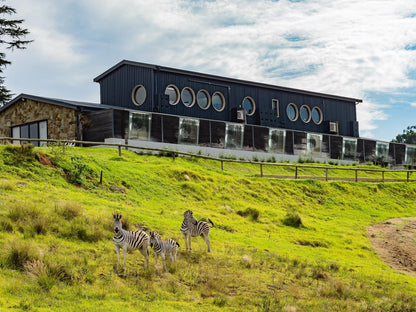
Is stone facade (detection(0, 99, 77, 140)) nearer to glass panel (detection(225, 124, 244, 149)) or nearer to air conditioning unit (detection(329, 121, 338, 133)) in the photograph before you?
glass panel (detection(225, 124, 244, 149))

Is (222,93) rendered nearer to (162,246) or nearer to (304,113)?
(304,113)

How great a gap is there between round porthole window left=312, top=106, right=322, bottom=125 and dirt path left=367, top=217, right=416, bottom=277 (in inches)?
1178

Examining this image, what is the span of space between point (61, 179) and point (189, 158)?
14.8 meters

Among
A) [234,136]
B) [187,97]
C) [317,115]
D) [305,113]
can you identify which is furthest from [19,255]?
[317,115]

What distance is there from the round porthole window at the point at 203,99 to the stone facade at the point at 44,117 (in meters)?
13.2

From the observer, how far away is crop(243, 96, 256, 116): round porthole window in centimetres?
5109

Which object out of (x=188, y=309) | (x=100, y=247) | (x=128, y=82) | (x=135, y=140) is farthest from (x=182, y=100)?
(x=188, y=309)

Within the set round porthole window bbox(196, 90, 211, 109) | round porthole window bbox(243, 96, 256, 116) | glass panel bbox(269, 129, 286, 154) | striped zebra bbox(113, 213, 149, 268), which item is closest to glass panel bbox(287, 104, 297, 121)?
round porthole window bbox(243, 96, 256, 116)

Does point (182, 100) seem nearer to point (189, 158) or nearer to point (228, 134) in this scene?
point (228, 134)

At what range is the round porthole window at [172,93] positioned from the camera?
146 ft

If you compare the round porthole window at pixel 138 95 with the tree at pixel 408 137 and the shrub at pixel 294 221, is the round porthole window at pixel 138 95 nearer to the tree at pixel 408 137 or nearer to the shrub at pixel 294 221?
the shrub at pixel 294 221

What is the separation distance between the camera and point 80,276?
36.5ft

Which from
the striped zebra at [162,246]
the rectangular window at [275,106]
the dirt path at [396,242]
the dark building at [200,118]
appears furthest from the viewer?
the rectangular window at [275,106]

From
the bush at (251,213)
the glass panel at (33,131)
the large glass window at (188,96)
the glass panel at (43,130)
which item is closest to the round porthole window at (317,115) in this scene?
the large glass window at (188,96)
